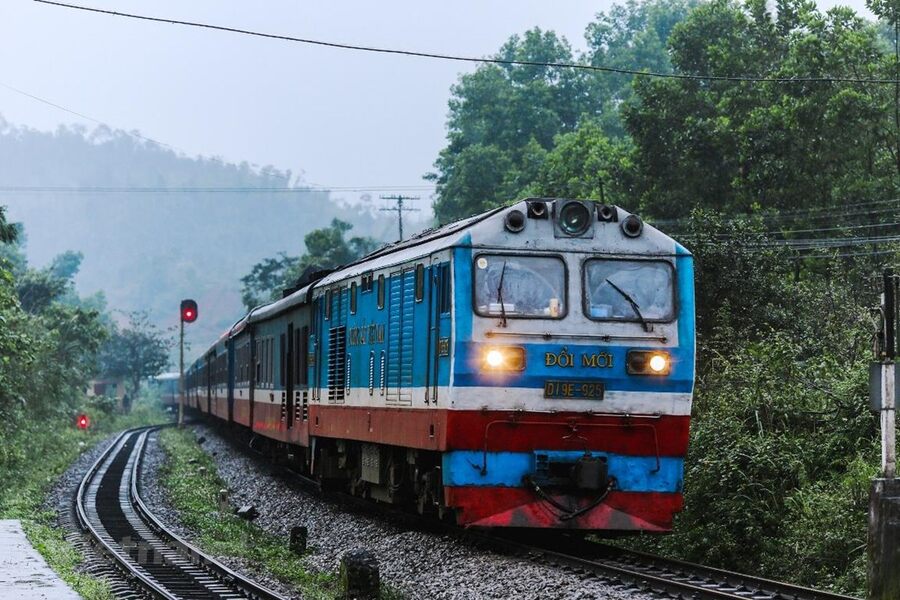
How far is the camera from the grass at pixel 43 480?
13852 mm

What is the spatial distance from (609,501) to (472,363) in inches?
77.1

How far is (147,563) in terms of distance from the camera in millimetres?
15688

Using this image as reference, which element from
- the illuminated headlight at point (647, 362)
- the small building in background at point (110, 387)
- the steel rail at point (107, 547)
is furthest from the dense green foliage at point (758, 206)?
the small building in background at point (110, 387)

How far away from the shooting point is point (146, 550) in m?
17.1

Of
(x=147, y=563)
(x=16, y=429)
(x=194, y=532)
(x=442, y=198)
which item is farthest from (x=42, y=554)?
(x=442, y=198)

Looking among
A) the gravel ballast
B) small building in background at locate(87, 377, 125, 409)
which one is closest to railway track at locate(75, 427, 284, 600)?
the gravel ballast

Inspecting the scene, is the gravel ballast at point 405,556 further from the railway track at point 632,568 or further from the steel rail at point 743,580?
the steel rail at point 743,580

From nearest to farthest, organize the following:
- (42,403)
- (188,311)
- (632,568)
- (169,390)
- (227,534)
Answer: (632,568), (227,534), (42,403), (188,311), (169,390)

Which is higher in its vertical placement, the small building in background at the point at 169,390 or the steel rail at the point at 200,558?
the small building in background at the point at 169,390

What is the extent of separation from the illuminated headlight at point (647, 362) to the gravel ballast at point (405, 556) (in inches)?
88.0

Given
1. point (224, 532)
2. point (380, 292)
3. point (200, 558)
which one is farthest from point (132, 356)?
point (380, 292)

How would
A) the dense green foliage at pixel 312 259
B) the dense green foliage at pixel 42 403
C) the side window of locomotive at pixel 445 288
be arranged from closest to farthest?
the side window of locomotive at pixel 445 288, the dense green foliage at pixel 42 403, the dense green foliage at pixel 312 259

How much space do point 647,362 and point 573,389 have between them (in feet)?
2.72

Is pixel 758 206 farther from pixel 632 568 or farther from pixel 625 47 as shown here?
pixel 625 47
